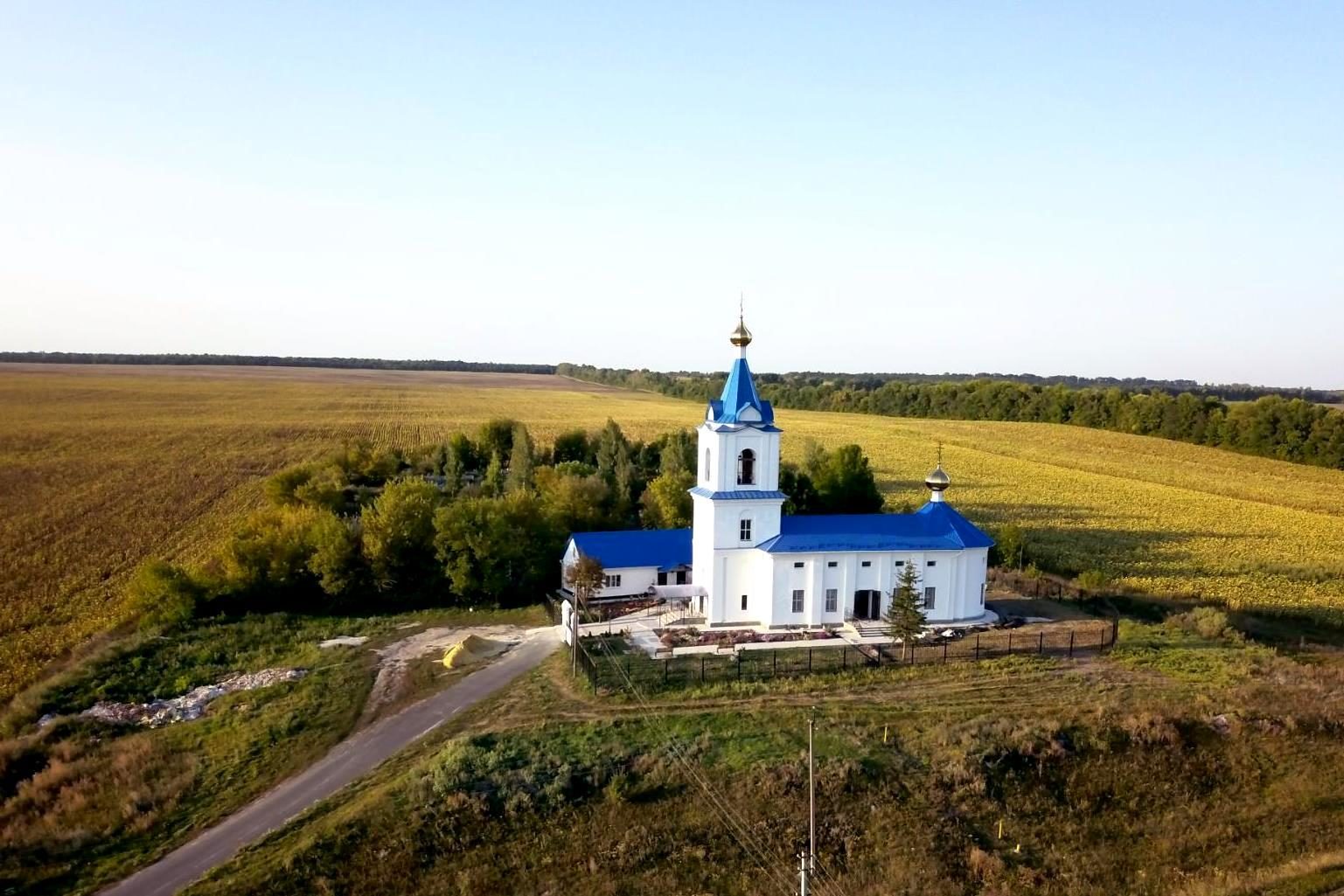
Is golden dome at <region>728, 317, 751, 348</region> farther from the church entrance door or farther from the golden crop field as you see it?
the golden crop field

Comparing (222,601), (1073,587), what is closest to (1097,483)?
(1073,587)

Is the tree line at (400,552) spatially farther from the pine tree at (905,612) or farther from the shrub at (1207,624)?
the shrub at (1207,624)

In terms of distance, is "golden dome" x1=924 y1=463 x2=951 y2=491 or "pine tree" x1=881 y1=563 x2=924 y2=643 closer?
"pine tree" x1=881 y1=563 x2=924 y2=643

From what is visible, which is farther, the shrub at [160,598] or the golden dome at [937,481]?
the golden dome at [937,481]

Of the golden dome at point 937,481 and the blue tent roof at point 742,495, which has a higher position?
the golden dome at point 937,481

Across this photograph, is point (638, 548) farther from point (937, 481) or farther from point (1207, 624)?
point (1207, 624)

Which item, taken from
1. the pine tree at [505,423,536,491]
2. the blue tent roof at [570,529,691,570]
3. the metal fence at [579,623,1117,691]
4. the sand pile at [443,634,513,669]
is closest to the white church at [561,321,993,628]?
the blue tent roof at [570,529,691,570]

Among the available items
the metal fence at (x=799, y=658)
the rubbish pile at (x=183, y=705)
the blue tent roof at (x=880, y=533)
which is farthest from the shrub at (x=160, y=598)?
the blue tent roof at (x=880, y=533)
